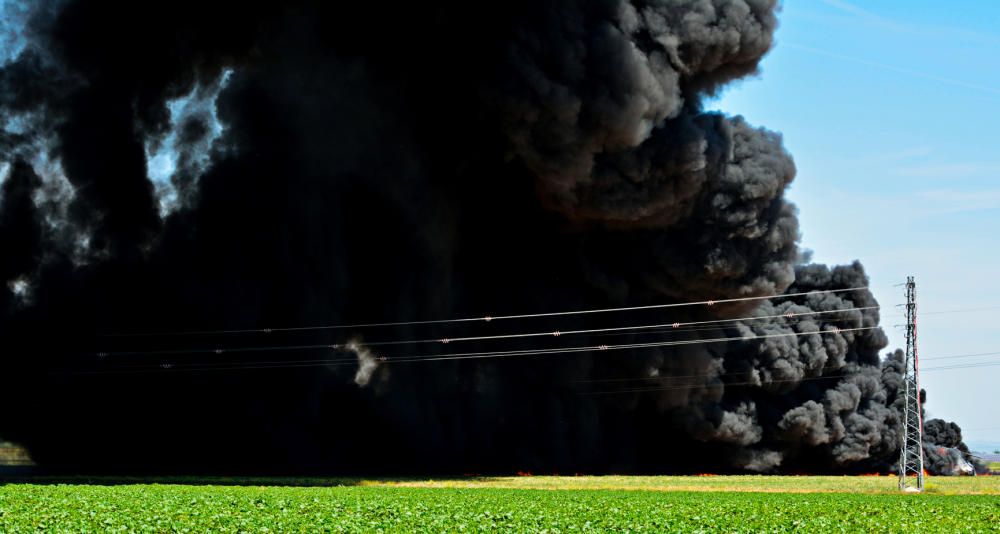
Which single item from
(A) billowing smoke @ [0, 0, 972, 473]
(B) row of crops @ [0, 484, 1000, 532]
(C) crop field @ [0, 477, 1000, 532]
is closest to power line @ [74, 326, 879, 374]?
(A) billowing smoke @ [0, 0, 972, 473]

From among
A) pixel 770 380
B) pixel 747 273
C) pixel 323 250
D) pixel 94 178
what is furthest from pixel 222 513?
pixel 770 380

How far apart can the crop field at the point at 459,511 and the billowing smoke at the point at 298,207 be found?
55.7 ft

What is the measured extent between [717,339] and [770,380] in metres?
7.35

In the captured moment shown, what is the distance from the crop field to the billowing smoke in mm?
16988

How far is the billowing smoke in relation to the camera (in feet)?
177

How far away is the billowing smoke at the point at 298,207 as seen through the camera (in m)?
54.0

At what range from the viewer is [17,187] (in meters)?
55.9

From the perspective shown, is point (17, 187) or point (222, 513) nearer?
point (222, 513)

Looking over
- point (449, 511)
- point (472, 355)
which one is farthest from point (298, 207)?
point (449, 511)

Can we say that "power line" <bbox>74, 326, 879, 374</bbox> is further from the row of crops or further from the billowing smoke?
the row of crops

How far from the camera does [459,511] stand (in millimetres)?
30766

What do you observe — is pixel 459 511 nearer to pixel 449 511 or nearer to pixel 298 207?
pixel 449 511

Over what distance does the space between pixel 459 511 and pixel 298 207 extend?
2781 centimetres

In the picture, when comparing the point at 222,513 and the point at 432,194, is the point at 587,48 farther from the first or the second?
the point at 222,513
